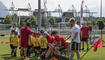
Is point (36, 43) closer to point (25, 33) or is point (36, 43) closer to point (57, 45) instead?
point (25, 33)

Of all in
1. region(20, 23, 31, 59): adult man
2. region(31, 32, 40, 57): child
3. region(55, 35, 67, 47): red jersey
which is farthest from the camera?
region(31, 32, 40, 57): child

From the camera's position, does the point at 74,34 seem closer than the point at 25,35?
Yes

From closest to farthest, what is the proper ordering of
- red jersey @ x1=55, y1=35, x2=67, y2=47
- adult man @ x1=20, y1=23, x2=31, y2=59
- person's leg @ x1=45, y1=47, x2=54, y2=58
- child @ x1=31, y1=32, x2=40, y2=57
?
red jersey @ x1=55, y1=35, x2=67, y2=47 → person's leg @ x1=45, y1=47, x2=54, y2=58 → adult man @ x1=20, y1=23, x2=31, y2=59 → child @ x1=31, y1=32, x2=40, y2=57

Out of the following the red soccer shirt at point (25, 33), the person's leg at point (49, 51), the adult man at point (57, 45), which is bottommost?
the person's leg at point (49, 51)

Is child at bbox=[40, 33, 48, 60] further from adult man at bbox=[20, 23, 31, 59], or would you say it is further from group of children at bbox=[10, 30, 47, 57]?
adult man at bbox=[20, 23, 31, 59]

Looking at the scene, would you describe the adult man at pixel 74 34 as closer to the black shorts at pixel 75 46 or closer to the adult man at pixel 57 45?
the black shorts at pixel 75 46

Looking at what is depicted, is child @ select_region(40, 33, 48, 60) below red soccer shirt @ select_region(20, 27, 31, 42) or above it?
below

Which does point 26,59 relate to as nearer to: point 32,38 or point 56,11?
point 32,38

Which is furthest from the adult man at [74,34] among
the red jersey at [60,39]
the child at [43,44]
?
the child at [43,44]

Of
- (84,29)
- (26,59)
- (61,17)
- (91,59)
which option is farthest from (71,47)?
(61,17)

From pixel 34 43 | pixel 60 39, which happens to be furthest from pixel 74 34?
pixel 34 43

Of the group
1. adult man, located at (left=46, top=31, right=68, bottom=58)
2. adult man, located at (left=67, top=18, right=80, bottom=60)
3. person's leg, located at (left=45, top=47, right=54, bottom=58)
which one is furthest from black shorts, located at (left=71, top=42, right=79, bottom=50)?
person's leg, located at (left=45, top=47, right=54, bottom=58)

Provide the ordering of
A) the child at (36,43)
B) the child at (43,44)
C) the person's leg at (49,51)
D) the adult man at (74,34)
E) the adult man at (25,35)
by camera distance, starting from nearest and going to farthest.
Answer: the adult man at (74,34)
the person's leg at (49,51)
the child at (43,44)
the adult man at (25,35)
the child at (36,43)

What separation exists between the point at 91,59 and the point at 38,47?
8.52 feet
